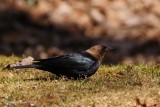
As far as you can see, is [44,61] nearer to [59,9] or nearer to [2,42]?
[2,42]

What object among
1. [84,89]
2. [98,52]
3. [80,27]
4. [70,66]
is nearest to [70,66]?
[70,66]

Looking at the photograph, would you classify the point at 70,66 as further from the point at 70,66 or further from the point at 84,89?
the point at 84,89

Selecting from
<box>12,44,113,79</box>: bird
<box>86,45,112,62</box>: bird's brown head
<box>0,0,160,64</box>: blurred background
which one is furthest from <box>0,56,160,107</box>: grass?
<box>0,0,160,64</box>: blurred background

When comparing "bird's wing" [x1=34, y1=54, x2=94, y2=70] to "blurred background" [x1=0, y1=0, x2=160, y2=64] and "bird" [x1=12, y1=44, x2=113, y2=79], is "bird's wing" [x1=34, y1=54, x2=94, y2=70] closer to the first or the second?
"bird" [x1=12, y1=44, x2=113, y2=79]

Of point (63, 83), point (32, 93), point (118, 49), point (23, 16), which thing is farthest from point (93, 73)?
point (23, 16)

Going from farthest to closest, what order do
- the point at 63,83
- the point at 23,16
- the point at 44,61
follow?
the point at 23,16 < the point at 44,61 < the point at 63,83
